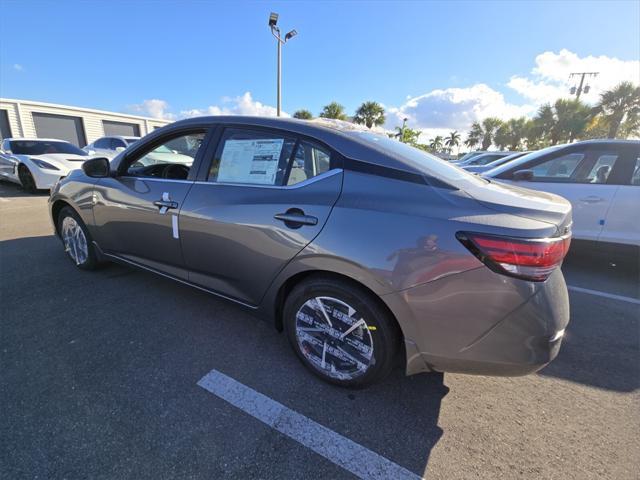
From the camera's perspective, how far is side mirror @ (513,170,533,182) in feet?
12.6

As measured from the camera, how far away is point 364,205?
64.8 inches

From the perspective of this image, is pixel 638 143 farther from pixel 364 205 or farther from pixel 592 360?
pixel 364 205

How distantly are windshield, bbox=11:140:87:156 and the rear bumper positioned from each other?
A: 427 inches

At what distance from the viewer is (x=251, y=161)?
7.02 ft

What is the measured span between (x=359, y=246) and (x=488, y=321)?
0.70 meters

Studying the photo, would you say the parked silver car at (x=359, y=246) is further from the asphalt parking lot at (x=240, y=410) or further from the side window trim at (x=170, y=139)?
the asphalt parking lot at (x=240, y=410)

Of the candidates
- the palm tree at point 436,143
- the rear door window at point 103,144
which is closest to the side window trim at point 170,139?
the rear door window at point 103,144

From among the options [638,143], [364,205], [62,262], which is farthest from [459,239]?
[62,262]

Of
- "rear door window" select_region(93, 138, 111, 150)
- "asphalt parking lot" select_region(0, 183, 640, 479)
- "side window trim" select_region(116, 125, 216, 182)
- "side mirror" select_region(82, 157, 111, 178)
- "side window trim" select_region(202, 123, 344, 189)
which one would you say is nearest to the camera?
"asphalt parking lot" select_region(0, 183, 640, 479)

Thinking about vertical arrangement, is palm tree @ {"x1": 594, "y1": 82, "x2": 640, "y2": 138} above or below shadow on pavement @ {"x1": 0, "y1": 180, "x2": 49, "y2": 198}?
above

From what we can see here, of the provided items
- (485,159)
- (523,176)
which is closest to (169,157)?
(523,176)

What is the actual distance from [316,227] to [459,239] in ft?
2.41

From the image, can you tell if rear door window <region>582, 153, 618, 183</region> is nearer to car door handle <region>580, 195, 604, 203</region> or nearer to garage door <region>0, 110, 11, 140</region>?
car door handle <region>580, 195, 604, 203</region>

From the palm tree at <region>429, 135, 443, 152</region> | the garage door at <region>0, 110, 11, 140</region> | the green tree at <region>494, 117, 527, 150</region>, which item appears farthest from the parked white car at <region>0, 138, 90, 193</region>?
the palm tree at <region>429, 135, 443, 152</region>
